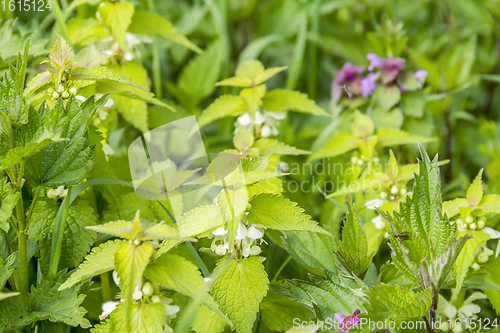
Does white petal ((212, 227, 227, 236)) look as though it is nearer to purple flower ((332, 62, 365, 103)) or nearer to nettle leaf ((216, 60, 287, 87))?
nettle leaf ((216, 60, 287, 87))

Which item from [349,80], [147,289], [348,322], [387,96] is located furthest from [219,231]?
[349,80]

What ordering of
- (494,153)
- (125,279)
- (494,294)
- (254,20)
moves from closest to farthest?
(125,279) < (494,294) < (494,153) < (254,20)

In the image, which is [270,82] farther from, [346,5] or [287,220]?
[287,220]

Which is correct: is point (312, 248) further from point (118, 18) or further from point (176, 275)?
point (118, 18)

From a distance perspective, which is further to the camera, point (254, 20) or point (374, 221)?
point (254, 20)

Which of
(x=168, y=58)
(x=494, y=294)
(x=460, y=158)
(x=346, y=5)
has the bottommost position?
(x=460, y=158)

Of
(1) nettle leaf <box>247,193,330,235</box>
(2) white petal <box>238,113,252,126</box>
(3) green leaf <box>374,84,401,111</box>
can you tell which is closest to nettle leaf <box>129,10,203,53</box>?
(2) white petal <box>238,113,252,126</box>

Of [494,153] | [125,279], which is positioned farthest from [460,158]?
[125,279]
